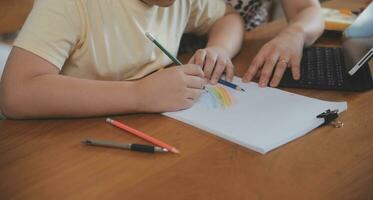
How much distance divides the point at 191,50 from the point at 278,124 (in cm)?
55

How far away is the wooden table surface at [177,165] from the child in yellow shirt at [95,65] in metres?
0.04

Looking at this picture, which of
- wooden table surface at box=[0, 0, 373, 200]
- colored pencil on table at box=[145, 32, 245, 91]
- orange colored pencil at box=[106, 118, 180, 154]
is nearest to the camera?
wooden table surface at box=[0, 0, 373, 200]

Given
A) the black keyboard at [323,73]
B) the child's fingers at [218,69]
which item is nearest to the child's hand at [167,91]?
the child's fingers at [218,69]

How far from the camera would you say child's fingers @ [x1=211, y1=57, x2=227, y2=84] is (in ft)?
3.17

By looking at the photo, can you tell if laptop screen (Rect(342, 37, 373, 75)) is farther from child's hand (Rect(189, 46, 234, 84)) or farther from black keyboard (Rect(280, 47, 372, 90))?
child's hand (Rect(189, 46, 234, 84))

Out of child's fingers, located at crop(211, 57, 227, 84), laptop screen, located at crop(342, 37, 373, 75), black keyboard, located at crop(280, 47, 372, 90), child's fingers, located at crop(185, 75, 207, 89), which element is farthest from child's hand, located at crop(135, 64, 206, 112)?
laptop screen, located at crop(342, 37, 373, 75)

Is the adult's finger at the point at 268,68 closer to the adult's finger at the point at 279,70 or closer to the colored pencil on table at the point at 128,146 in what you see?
the adult's finger at the point at 279,70

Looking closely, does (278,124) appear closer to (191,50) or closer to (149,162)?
(149,162)

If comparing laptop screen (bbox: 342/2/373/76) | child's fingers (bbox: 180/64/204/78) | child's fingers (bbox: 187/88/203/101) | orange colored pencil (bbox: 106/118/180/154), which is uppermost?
child's fingers (bbox: 180/64/204/78)

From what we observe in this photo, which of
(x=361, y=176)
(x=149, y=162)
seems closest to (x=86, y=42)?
(x=149, y=162)

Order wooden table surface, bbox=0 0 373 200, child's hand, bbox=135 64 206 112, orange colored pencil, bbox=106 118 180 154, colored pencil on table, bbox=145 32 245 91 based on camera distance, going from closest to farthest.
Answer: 1. wooden table surface, bbox=0 0 373 200
2. orange colored pencil, bbox=106 118 180 154
3. child's hand, bbox=135 64 206 112
4. colored pencil on table, bbox=145 32 245 91

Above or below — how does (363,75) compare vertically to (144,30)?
below

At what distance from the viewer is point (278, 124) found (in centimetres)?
78

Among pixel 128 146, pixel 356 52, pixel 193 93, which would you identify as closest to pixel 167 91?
pixel 193 93
